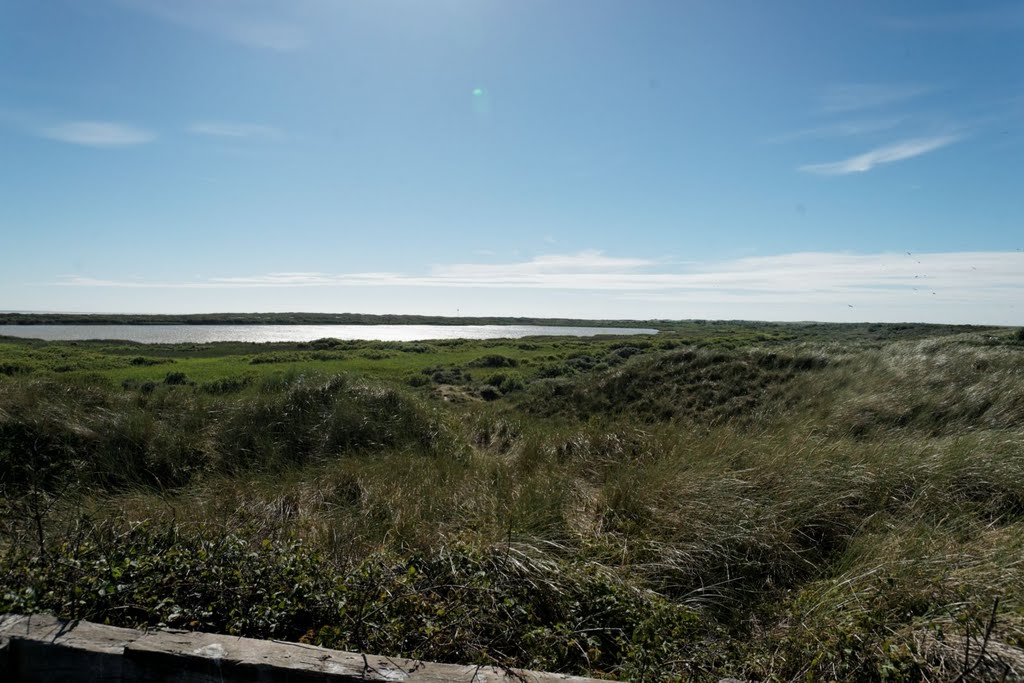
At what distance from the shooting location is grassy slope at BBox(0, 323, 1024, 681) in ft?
11.1

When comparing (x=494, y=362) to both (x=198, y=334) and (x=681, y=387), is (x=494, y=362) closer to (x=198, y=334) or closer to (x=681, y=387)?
(x=681, y=387)

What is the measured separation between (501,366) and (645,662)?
103 feet

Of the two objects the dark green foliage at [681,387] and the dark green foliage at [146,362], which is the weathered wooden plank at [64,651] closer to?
the dark green foliage at [681,387]

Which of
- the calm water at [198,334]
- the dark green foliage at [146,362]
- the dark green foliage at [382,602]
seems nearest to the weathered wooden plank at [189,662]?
the dark green foliage at [382,602]

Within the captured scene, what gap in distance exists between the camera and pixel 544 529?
515 centimetres

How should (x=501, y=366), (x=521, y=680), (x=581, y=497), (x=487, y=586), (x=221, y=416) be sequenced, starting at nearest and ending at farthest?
(x=521, y=680) → (x=487, y=586) → (x=581, y=497) → (x=221, y=416) → (x=501, y=366)

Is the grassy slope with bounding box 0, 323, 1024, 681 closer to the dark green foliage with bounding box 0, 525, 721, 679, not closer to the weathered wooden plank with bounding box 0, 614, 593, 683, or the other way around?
the dark green foliage with bounding box 0, 525, 721, 679

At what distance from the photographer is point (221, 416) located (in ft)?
32.4

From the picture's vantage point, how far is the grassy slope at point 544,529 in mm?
3387

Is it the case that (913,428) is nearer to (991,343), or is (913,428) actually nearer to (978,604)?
(978,604)

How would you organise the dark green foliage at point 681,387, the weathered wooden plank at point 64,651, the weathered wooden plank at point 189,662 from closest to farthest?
the weathered wooden plank at point 189,662 → the weathered wooden plank at point 64,651 → the dark green foliage at point 681,387

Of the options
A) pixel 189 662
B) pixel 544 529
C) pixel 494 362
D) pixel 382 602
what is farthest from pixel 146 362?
pixel 189 662

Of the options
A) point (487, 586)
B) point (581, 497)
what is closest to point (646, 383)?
point (581, 497)

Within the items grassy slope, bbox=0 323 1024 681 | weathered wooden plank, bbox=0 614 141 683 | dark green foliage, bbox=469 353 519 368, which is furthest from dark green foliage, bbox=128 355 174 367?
weathered wooden plank, bbox=0 614 141 683
